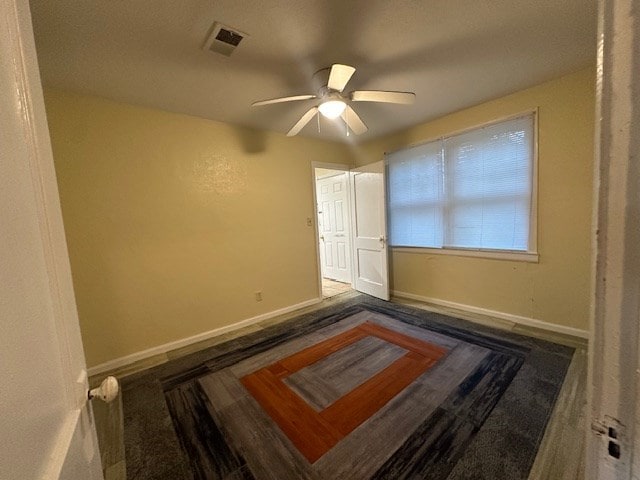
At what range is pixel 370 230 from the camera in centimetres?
380

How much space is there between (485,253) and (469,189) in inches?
30.0

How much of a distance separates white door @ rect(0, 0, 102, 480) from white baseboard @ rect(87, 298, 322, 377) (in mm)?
2280

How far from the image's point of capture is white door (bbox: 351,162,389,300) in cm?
358

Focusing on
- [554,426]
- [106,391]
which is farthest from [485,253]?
[106,391]

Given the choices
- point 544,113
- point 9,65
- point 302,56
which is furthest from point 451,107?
point 9,65

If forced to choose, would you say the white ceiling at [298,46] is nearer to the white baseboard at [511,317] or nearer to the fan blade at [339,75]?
the fan blade at [339,75]

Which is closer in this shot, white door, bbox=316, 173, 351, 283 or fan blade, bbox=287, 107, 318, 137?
fan blade, bbox=287, 107, 318, 137

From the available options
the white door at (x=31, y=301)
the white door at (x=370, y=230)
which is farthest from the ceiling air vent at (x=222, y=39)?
the white door at (x=370, y=230)

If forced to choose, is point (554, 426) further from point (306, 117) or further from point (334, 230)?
point (334, 230)

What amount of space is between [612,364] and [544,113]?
3005mm

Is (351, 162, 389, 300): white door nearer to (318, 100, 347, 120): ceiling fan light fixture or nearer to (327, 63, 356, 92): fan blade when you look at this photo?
(318, 100, 347, 120): ceiling fan light fixture

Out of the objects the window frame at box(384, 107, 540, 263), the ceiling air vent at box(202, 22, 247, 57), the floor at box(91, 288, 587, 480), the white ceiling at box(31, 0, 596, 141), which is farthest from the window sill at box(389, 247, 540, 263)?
the ceiling air vent at box(202, 22, 247, 57)

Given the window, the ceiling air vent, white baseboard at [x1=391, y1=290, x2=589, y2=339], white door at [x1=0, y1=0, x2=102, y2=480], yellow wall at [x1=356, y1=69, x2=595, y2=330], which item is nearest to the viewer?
white door at [x1=0, y1=0, x2=102, y2=480]

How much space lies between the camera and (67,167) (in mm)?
2072
